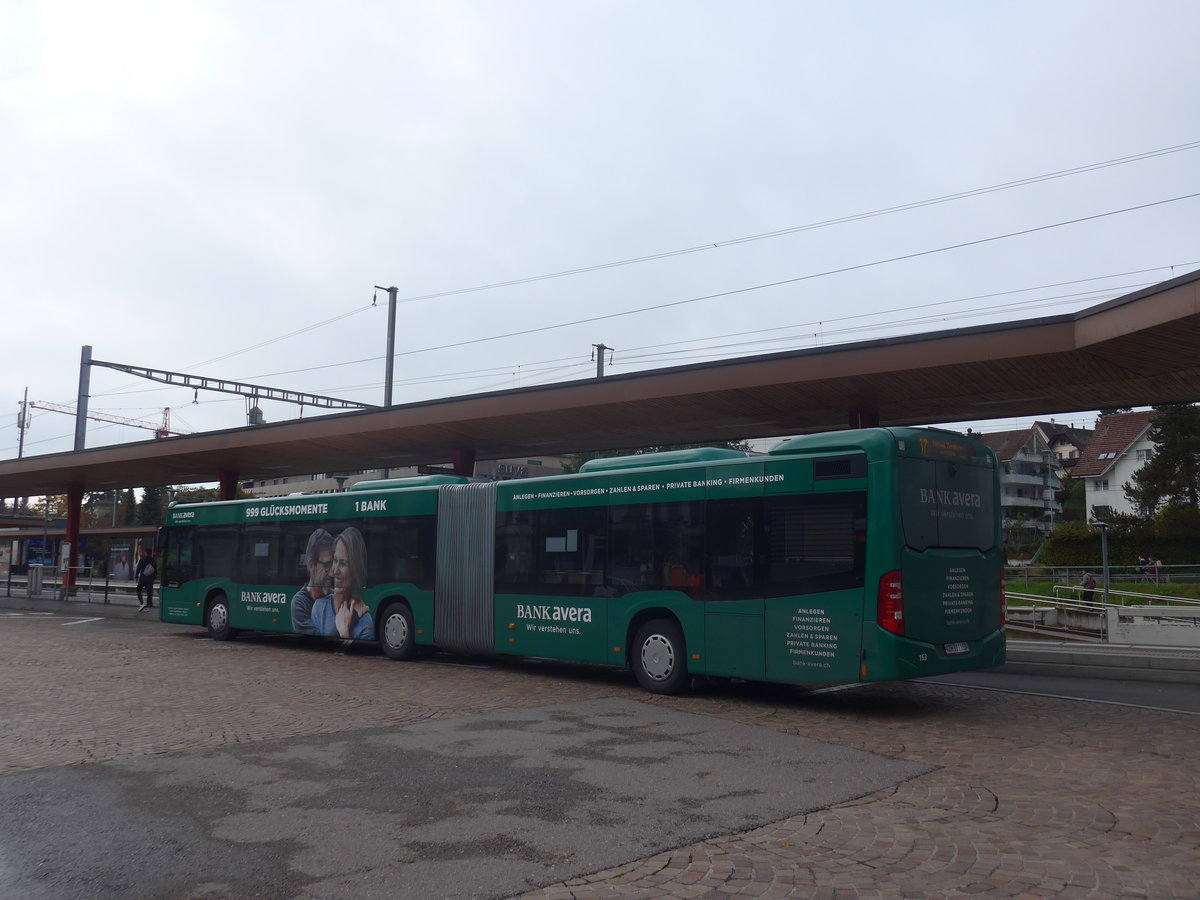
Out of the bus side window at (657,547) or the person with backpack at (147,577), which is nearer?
the bus side window at (657,547)

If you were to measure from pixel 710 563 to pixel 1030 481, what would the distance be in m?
87.4

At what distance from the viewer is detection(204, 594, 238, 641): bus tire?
20.0 meters

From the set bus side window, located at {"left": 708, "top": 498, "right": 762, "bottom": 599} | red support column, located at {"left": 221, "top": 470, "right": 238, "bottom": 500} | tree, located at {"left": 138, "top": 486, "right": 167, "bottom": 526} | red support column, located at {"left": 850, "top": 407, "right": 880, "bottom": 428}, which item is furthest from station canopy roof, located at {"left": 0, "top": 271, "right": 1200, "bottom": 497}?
tree, located at {"left": 138, "top": 486, "right": 167, "bottom": 526}

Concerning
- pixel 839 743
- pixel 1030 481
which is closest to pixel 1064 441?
pixel 1030 481

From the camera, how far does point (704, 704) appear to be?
1154 centimetres

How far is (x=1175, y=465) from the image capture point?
55.8m

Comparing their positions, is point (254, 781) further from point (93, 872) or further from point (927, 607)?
point (927, 607)

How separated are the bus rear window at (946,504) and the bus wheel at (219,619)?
47.0 ft

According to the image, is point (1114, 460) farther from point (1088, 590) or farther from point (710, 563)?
point (710, 563)

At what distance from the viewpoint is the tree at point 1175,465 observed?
55.1 metres

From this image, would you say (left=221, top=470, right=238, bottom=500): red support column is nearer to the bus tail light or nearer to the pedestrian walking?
the pedestrian walking

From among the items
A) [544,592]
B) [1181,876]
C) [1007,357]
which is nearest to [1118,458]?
[1007,357]

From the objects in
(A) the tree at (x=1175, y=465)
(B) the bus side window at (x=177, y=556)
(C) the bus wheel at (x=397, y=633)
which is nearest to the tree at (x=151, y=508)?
(A) the tree at (x=1175, y=465)

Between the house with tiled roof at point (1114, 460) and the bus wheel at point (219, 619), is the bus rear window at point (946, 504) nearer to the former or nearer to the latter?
the bus wheel at point (219, 619)
